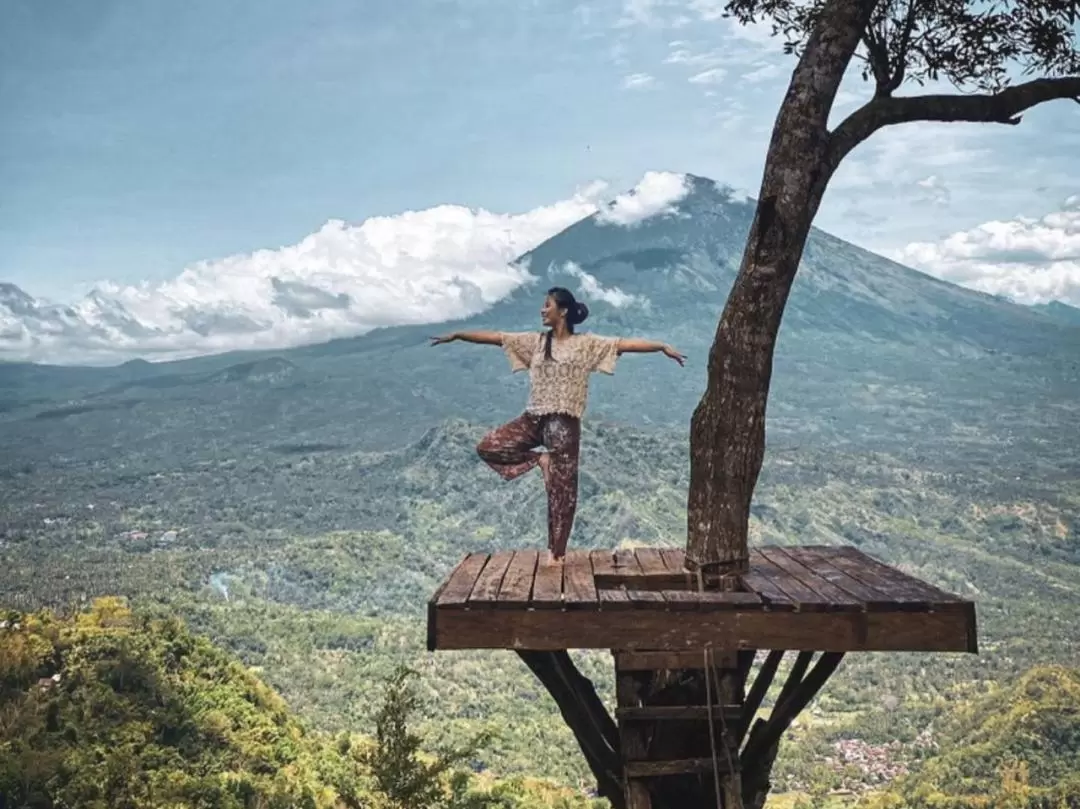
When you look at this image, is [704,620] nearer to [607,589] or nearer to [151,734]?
[607,589]

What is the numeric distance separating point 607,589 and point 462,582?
64cm

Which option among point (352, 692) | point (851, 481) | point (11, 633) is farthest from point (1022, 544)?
point (11, 633)

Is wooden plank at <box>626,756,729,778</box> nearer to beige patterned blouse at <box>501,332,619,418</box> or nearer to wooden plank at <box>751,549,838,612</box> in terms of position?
wooden plank at <box>751,549,838,612</box>

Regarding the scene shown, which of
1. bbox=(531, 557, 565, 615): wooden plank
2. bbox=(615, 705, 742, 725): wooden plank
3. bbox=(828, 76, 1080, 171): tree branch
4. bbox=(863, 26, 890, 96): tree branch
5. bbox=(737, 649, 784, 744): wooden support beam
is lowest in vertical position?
bbox=(737, 649, 784, 744): wooden support beam

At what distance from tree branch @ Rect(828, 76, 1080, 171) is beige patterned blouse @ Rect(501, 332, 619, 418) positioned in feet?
4.47

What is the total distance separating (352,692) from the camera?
70062mm

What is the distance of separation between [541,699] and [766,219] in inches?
3061

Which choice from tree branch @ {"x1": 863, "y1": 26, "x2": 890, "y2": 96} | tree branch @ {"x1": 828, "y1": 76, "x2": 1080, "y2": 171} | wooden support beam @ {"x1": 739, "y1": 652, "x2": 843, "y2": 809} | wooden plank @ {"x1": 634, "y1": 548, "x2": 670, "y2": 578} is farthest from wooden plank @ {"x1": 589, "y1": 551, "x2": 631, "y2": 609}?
tree branch @ {"x1": 863, "y1": 26, "x2": 890, "y2": 96}

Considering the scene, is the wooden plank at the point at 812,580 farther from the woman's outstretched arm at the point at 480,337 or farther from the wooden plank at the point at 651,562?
the woman's outstretched arm at the point at 480,337

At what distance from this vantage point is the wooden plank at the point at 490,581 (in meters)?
3.69

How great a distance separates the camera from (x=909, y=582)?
404 centimetres

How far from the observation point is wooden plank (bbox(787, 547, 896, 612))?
11.9 feet

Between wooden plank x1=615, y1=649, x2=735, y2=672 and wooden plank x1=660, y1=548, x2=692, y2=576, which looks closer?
wooden plank x1=615, y1=649, x2=735, y2=672

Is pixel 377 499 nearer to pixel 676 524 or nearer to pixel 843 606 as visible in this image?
pixel 676 524
